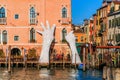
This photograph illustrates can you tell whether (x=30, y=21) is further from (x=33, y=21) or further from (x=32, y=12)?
(x=32, y=12)

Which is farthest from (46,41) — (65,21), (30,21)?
(30,21)

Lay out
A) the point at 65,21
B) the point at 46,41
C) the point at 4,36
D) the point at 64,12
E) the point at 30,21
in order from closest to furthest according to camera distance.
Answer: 1. the point at 46,41
2. the point at 4,36
3. the point at 65,21
4. the point at 64,12
5. the point at 30,21

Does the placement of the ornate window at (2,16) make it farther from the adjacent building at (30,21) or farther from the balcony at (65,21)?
the balcony at (65,21)

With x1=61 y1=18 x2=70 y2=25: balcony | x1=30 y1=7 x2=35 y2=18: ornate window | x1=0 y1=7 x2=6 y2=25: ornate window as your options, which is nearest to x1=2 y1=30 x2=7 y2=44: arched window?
x1=0 y1=7 x2=6 y2=25: ornate window

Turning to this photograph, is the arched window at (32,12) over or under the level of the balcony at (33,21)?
over

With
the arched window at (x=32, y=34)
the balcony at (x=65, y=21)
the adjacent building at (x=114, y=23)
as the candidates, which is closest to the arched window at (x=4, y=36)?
the arched window at (x=32, y=34)

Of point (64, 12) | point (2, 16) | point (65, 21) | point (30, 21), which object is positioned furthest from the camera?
point (2, 16)

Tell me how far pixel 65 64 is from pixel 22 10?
1042 centimetres

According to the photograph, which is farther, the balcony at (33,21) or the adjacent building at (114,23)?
the balcony at (33,21)

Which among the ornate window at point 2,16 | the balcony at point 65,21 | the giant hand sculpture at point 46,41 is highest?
the ornate window at point 2,16

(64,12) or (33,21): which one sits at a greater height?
(64,12)

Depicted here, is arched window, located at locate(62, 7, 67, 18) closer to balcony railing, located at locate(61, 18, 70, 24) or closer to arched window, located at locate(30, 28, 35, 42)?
balcony railing, located at locate(61, 18, 70, 24)

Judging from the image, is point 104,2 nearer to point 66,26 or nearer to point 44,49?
point 66,26

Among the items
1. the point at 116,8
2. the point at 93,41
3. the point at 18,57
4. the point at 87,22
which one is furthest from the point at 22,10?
the point at 87,22
